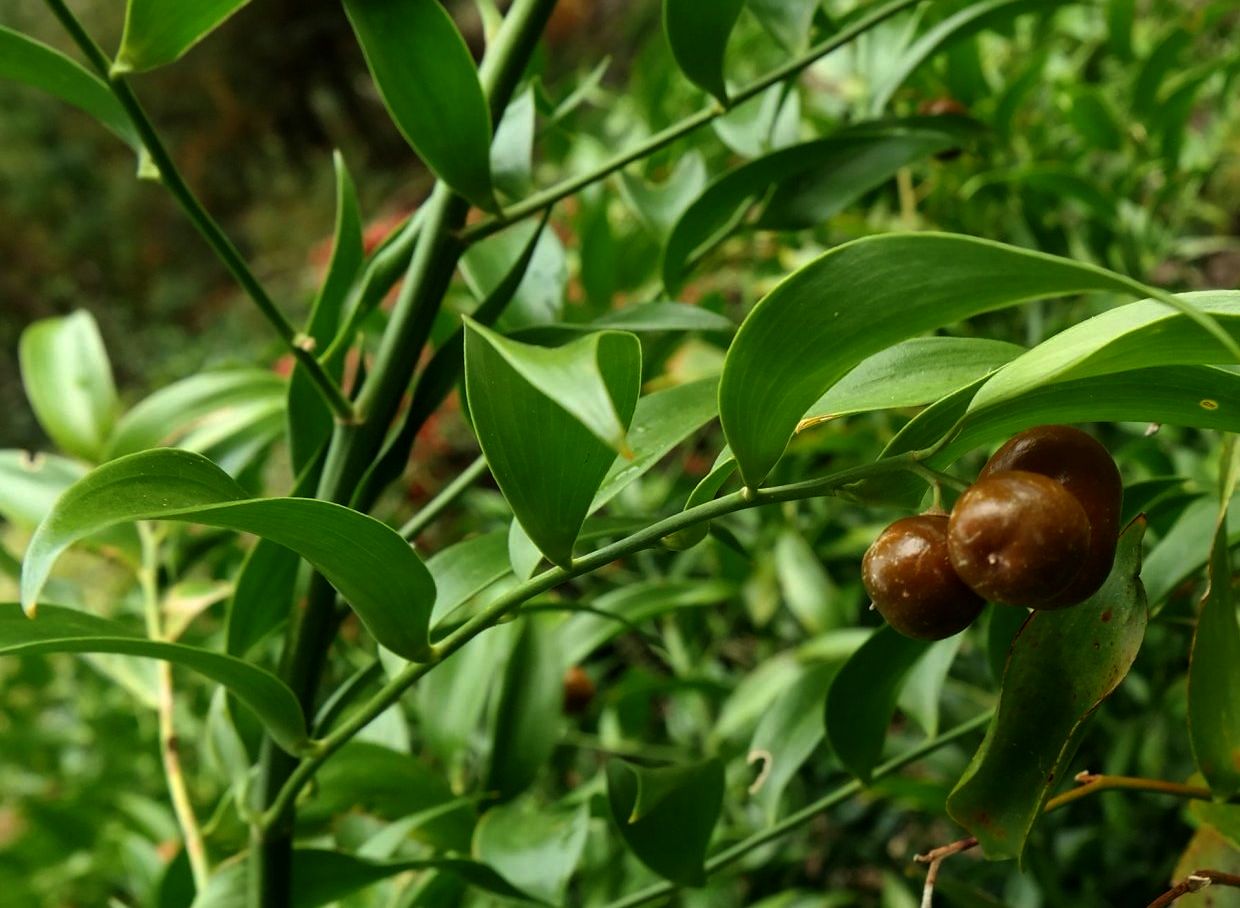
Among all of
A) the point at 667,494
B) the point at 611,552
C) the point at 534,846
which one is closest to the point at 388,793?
the point at 534,846

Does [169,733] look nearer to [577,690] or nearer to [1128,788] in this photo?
[577,690]

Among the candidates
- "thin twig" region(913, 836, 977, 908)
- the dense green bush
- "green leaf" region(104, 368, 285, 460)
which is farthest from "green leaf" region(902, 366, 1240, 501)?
"green leaf" region(104, 368, 285, 460)

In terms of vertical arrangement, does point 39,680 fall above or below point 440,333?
below

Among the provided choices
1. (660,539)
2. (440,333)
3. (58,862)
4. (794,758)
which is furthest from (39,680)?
(660,539)

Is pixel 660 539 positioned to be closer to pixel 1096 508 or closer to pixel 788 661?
pixel 1096 508

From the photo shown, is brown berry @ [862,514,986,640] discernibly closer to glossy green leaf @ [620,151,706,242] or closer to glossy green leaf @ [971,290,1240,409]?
glossy green leaf @ [971,290,1240,409]

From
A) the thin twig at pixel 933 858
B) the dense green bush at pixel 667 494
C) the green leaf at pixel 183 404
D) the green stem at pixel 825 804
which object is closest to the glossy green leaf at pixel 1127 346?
the dense green bush at pixel 667 494
